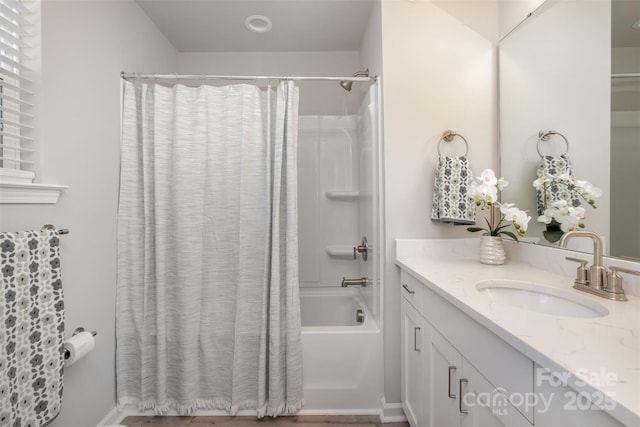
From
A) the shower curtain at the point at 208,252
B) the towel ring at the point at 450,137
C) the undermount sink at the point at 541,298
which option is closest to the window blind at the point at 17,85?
the shower curtain at the point at 208,252

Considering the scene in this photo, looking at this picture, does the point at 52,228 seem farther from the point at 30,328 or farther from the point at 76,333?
the point at 76,333

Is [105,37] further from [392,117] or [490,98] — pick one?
[490,98]

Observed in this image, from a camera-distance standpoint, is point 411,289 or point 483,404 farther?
point 411,289

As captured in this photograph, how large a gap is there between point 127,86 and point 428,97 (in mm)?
1696

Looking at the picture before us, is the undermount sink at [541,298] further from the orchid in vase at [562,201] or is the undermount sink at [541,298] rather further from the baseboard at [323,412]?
the baseboard at [323,412]

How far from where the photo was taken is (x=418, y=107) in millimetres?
1643

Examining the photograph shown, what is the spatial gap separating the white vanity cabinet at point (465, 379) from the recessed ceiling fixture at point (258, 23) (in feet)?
6.33

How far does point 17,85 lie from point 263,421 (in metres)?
1.91

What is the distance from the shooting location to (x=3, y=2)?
3.46ft

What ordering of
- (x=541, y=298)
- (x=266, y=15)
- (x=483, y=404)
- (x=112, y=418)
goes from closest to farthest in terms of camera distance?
1. (x=483, y=404)
2. (x=541, y=298)
3. (x=112, y=418)
4. (x=266, y=15)

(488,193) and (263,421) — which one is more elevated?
(488,193)

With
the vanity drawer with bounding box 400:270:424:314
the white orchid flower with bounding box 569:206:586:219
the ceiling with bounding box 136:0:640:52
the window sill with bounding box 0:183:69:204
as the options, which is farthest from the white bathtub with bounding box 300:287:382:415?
the ceiling with bounding box 136:0:640:52

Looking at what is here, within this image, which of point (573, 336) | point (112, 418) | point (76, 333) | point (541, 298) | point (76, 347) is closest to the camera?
point (573, 336)

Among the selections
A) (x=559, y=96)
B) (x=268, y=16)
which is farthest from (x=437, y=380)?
(x=268, y=16)
